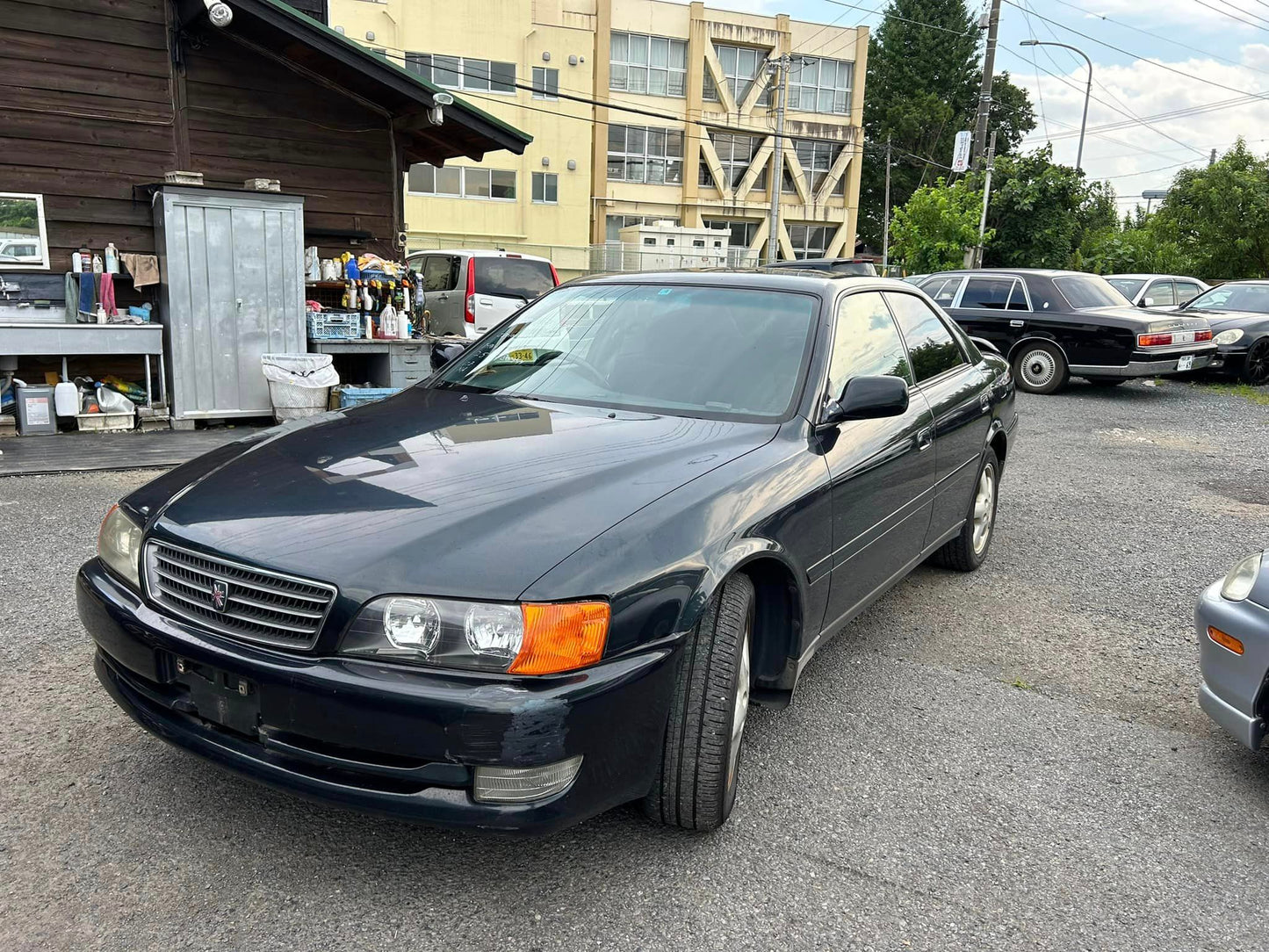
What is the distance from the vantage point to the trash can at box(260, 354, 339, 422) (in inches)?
345

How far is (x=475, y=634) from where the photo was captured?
2.15 meters

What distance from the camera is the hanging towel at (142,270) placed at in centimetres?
884

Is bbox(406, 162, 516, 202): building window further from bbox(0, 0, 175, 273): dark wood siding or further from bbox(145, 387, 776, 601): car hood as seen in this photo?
bbox(145, 387, 776, 601): car hood

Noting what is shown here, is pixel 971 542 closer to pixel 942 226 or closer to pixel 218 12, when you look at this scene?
pixel 218 12

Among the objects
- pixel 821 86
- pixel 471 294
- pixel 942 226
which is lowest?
pixel 471 294

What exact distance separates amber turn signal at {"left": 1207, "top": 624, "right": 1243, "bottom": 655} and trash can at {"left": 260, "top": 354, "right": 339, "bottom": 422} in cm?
749

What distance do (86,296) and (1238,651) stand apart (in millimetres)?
9279

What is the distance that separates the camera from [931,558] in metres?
5.33

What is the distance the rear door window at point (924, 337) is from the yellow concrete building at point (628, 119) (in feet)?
79.3

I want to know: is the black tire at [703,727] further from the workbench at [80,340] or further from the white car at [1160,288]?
the white car at [1160,288]

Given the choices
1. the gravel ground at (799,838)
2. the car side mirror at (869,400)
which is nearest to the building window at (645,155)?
the gravel ground at (799,838)

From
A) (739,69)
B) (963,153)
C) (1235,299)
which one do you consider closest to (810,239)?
(739,69)

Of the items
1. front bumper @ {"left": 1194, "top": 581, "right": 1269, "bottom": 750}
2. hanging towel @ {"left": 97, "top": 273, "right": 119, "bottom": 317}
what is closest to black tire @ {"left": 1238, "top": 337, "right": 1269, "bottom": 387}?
front bumper @ {"left": 1194, "top": 581, "right": 1269, "bottom": 750}

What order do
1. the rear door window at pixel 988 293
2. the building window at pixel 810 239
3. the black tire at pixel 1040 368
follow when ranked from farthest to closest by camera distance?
1. the building window at pixel 810 239
2. the rear door window at pixel 988 293
3. the black tire at pixel 1040 368
